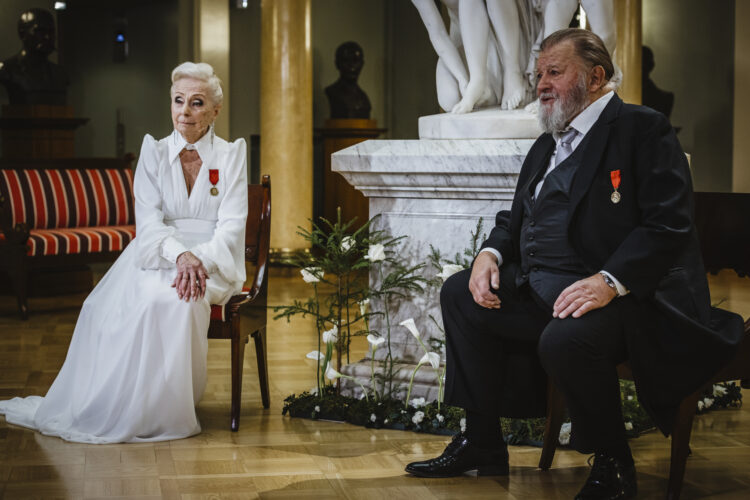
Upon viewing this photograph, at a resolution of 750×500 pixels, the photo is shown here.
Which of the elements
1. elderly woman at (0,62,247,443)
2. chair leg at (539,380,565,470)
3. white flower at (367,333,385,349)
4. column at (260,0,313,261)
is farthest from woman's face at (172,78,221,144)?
column at (260,0,313,261)

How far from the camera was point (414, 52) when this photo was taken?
13.1 m

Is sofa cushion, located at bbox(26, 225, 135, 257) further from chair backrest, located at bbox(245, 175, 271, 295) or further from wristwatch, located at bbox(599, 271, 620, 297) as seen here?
wristwatch, located at bbox(599, 271, 620, 297)

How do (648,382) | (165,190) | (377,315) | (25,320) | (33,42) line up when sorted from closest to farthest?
(648,382)
(165,190)
(377,315)
(25,320)
(33,42)

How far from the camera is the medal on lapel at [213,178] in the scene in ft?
13.3

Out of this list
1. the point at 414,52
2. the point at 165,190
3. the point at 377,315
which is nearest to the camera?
the point at 165,190

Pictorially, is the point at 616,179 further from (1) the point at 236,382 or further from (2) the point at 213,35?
(2) the point at 213,35

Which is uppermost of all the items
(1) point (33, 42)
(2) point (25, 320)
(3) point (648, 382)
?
(1) point (33, 42)

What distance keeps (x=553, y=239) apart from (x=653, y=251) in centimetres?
33

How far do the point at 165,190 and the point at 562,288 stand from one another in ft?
5.58

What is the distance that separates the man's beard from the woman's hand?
4.61 ft

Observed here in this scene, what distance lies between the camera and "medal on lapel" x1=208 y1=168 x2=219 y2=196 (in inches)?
159

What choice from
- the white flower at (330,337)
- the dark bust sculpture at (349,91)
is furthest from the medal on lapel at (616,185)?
the dark bust sculpture at (349,91)

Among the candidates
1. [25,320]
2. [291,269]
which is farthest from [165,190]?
[291,269]

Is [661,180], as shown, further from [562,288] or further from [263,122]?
[263,122]
